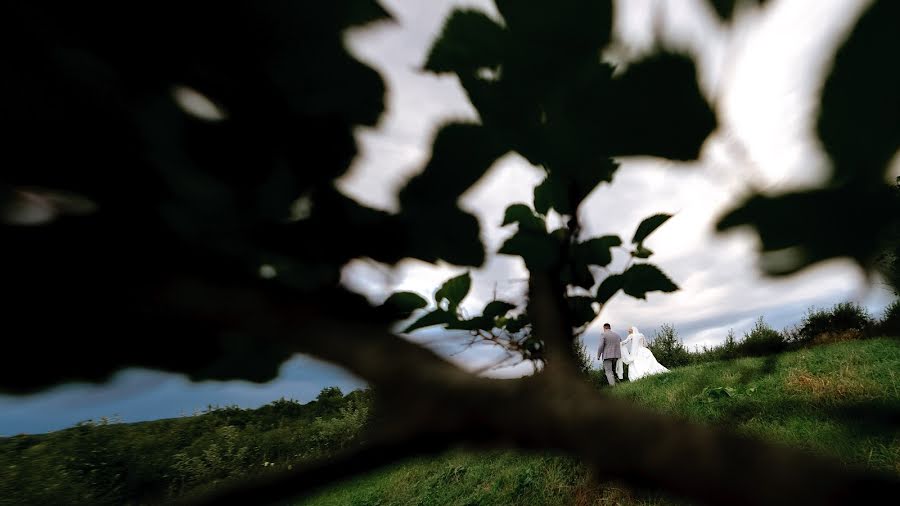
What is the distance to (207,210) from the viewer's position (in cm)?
34

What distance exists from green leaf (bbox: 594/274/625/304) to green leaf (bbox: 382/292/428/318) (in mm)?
143

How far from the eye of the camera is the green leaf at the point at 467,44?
0.87 feet

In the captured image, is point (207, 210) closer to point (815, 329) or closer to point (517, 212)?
point (517, 212)

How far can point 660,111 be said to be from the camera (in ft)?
0.78

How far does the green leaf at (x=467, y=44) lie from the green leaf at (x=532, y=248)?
0.12 meters

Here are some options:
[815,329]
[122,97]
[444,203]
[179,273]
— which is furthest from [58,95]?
[815,329]

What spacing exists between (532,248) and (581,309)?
8 centimetres

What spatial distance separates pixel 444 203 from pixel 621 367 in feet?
31.8

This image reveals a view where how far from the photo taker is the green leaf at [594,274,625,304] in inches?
15.3

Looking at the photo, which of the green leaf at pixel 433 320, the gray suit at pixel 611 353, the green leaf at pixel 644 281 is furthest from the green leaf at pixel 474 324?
the gray suit at pixel 611 353

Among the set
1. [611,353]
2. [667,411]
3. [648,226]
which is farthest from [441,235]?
[611,353]

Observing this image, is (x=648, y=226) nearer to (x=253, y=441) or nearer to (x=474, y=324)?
(x=474, y=324)

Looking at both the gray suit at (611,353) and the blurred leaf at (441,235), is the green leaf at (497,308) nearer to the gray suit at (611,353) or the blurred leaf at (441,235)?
the blurred leaf at (441,235)

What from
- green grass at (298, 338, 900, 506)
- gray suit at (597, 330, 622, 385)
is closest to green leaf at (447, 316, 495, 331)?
green grass at (298, 338, 900, 506)
